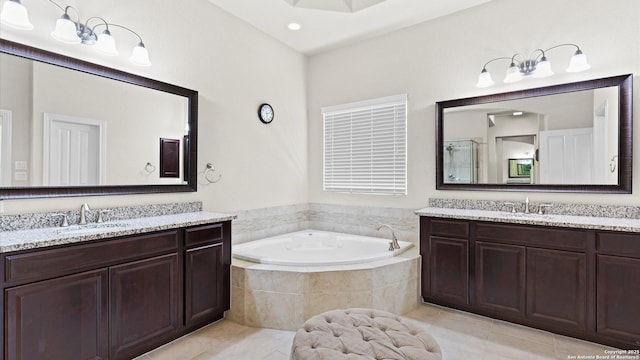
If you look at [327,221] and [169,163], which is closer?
[169,163]

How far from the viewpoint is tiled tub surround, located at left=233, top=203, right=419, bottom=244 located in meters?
3.59

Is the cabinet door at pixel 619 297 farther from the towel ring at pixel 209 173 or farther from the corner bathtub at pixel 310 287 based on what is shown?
the towel ring at pixel 209 173

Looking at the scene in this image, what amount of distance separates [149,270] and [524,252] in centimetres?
285

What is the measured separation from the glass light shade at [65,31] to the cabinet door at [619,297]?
3.99 metres

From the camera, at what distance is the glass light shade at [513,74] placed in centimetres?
293

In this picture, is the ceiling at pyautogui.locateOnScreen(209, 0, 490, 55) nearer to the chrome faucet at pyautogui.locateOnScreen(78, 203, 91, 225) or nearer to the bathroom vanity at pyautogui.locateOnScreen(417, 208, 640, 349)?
the bathroom vanity at pyautogui.locateOnScreen(417, 208, 640, 349)

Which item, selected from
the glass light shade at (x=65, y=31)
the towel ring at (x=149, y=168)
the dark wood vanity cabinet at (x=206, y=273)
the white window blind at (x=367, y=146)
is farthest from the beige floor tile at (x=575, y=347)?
the glass light shade at (x=65, y=31)

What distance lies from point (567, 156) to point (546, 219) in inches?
27.0

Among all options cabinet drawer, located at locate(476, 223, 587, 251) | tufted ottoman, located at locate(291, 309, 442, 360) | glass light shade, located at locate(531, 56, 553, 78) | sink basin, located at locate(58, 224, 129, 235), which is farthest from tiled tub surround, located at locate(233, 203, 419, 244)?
tufted ottoman, located at locate(291, 309, 442, 360)

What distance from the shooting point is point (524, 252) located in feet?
8.52

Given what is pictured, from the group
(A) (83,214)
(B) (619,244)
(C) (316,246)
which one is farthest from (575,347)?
(A) (83,214)

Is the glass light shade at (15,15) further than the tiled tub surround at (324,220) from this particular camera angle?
No

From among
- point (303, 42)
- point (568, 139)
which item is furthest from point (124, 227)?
point (568, 139)

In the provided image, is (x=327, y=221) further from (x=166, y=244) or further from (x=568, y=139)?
(x=568, y=139)
